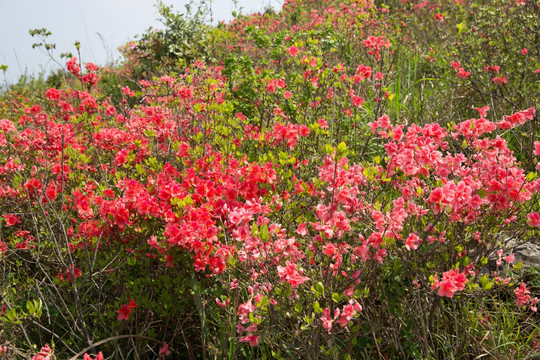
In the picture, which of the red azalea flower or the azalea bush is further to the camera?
the red azalea flower

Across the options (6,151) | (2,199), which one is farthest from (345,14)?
(2,199)

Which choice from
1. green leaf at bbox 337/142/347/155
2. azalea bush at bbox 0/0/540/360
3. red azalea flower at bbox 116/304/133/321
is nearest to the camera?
green leaf at bbox 337/142/347/155

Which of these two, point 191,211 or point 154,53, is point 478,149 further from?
point 154,53

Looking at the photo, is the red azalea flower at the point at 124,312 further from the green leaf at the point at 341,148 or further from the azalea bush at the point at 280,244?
the green leaf at the point at 341,148

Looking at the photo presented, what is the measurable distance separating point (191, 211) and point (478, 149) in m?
1.53

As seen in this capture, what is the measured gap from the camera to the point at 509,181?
6.72ft

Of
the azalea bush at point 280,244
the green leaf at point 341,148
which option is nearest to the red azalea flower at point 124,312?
the azalea bush at point 280,244

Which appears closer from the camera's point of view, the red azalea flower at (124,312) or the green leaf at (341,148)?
the green leaf at (341,148)

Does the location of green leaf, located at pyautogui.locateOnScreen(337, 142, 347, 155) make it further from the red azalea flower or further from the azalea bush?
the red azalea flower

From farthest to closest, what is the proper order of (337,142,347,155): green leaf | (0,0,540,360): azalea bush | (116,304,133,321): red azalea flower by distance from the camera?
(116,304,133,321): red azalea flower < (0,0,540,360): azalea bush < (337,142,347,155): green leaf

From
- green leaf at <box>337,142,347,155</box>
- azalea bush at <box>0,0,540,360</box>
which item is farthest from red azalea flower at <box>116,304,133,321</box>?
green leaf at <box>337,142,347,155</box>

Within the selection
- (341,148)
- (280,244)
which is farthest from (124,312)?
(341,148)

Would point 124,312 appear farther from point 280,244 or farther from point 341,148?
point 341,148

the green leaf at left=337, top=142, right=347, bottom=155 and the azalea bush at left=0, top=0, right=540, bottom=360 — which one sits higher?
the green leaf at left=337, top=142, right=347, bottom=155
